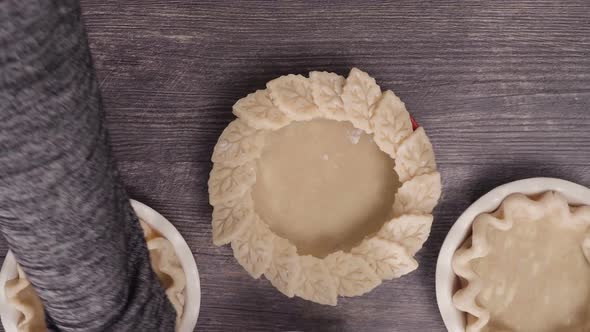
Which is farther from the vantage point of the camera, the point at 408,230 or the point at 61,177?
the point at 408,230

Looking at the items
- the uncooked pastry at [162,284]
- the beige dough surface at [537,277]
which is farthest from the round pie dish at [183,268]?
the beige dough surface at [537,277]

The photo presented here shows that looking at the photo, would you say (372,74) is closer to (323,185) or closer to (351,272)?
(323,185)

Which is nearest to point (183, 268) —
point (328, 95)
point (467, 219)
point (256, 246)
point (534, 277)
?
point (256, 246)

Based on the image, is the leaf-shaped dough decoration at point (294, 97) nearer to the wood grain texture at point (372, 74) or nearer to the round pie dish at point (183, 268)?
the wood grain texture at point (372, 74)

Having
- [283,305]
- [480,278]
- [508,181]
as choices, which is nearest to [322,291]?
[283,305]

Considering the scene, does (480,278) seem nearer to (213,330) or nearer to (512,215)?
(512,215)

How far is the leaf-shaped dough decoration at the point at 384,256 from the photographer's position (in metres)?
0.93

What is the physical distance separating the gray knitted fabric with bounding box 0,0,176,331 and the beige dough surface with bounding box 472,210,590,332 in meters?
0.59

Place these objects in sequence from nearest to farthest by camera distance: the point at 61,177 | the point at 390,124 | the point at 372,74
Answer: the point at 61,177 → the point at 390,124 → the point at 372,74

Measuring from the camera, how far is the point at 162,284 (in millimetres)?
976

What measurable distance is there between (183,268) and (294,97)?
1.13 feet

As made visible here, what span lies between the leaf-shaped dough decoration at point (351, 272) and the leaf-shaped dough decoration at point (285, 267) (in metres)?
0.05

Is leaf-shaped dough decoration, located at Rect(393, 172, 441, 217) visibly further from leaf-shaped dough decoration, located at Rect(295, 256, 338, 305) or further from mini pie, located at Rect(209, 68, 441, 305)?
leaf-shaped dough decoration, located at Rect(295, 256, 338, 305)

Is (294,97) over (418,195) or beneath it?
over
